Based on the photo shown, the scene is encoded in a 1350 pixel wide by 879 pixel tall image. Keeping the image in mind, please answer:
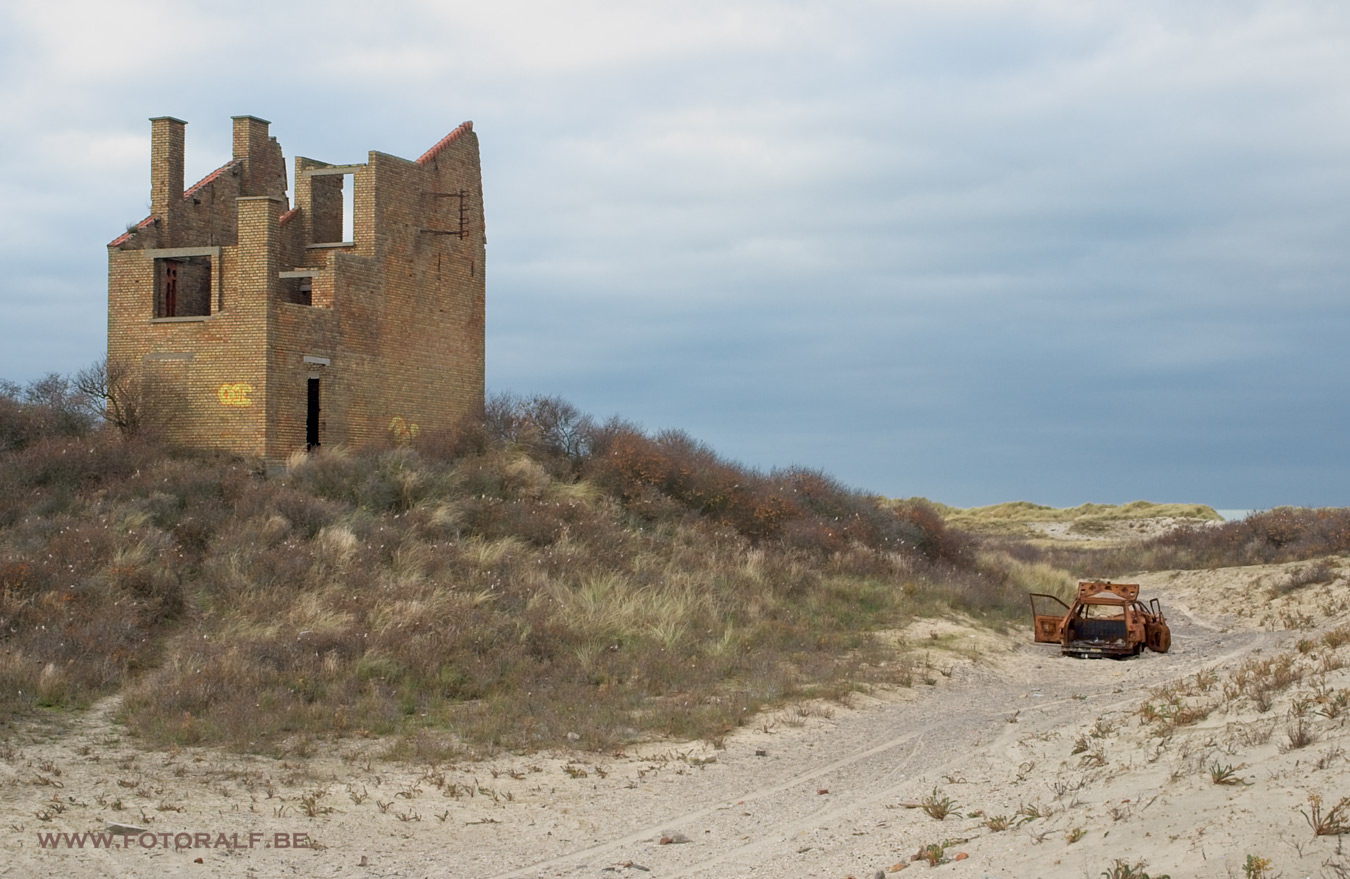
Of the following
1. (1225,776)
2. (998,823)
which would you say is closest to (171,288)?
(998,823)

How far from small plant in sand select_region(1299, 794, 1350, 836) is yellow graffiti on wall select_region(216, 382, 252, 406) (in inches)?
814

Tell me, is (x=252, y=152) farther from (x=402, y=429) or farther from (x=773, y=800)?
(x=773, y=800)

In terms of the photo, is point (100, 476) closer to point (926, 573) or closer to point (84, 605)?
point (84, 605)

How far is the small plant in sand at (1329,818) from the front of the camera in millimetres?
5535

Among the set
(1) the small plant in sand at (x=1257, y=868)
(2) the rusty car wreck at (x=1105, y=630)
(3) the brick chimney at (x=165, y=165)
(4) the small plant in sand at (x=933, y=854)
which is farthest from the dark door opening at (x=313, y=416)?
(1) the small plant in sand at (x=1257, y=868)

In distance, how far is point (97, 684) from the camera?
12.1m

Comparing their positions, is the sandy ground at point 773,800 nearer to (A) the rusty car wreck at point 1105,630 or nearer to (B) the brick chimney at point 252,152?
(A) the rusty car wreck at point 1105,630

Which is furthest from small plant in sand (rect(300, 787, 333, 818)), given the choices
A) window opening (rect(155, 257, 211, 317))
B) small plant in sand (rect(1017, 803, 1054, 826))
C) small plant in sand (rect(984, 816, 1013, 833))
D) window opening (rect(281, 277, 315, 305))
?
window opening (rect(281, 277, 315, 305))

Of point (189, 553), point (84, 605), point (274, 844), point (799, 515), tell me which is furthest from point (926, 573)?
point (274, 844)

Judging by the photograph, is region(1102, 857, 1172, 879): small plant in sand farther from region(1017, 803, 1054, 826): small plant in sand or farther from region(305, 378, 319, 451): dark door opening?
region(305, 378, 319, 451): dark door opening

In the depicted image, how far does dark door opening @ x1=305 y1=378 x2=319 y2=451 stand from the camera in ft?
77.9

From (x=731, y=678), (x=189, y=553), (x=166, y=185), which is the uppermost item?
(x=166, y=185)

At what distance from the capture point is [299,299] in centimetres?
2595

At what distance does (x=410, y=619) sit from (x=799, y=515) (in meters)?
12.5
